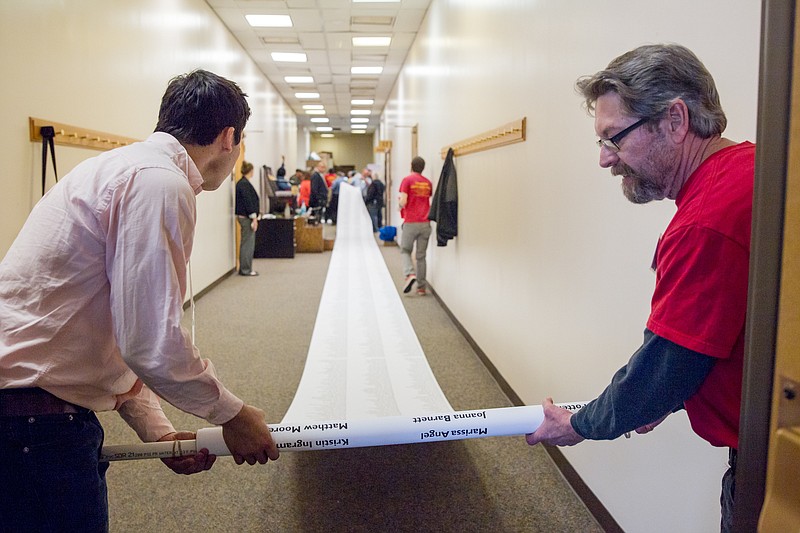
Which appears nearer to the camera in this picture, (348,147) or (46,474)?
(46,474)

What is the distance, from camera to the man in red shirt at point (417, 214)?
20.9ft

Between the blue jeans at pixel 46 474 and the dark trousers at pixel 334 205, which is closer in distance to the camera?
the blue jeans at pixel 46 474

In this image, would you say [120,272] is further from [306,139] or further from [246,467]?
[306,139]

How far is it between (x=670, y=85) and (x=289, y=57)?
9734 millimetres

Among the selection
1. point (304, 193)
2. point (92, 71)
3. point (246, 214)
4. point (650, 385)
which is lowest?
point (650, 385)

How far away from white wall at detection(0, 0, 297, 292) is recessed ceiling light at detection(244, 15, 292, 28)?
0.46 meters

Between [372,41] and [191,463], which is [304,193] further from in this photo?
[191,463]

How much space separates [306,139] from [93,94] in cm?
1919

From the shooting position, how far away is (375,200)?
13.6 metres

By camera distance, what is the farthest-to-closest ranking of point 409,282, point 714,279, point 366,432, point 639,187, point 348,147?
point 348,147, point 409,282, point 366,432, point 639,187, point 714,279

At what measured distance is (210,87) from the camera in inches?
46.7

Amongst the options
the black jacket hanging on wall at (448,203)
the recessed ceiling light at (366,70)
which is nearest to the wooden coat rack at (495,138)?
the black jacket hanging on wall at (448,203)

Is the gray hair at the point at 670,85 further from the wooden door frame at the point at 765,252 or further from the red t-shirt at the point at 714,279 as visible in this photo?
the wooden door frame at the point at 765,252

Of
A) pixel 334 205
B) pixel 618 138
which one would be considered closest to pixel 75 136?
pixel 618 138
